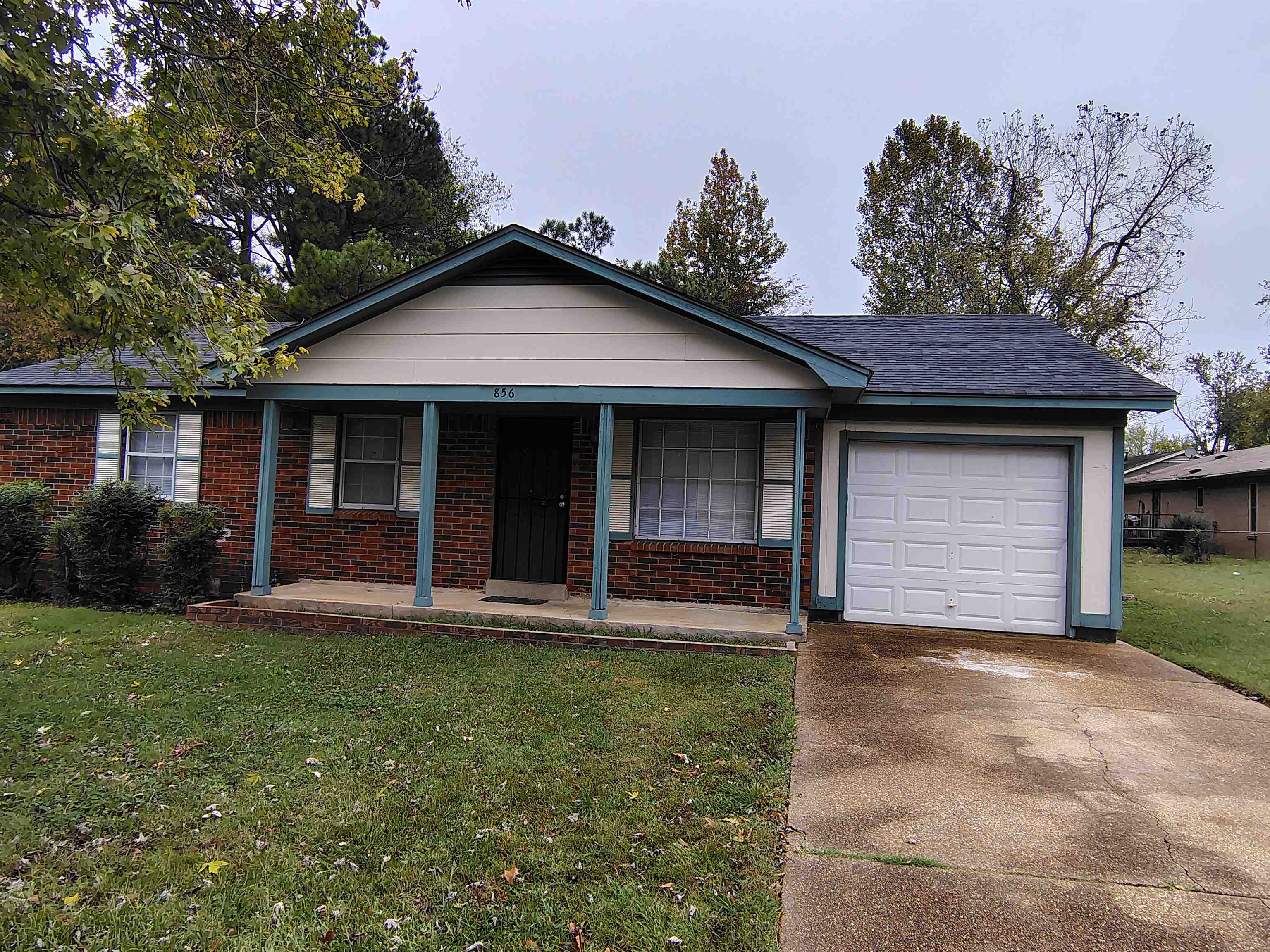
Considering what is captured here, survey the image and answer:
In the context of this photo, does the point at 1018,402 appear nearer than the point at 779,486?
Yes

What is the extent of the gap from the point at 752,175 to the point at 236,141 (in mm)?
27546

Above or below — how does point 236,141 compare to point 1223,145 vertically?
below

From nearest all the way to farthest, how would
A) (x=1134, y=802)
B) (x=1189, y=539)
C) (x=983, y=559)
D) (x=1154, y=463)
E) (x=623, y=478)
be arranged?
(x=1134, y=802) < (x=983, y=559) < (x=623, y=478) < (x=1189, y=539) < (x=1154, y=463)

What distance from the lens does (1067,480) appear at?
26.0 ft

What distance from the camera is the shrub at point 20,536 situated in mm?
8992

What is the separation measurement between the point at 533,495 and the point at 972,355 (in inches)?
222

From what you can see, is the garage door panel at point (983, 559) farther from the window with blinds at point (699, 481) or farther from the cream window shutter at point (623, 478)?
the cream window shutter at point (623, 478)

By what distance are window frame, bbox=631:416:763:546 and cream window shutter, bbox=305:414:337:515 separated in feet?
12.6

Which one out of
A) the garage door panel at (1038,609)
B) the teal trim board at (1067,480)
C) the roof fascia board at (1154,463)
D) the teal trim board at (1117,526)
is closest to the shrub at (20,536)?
the teal trim board at (1067,480)

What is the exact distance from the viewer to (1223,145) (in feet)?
78.7

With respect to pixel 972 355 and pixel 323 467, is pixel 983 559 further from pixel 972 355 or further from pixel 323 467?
pixel 323 467

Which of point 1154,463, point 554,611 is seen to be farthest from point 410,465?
point 1154,463

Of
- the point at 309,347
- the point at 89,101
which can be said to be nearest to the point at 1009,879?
the point at 89,101

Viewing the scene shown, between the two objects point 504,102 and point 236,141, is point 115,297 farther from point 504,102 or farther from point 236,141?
point 504,102
